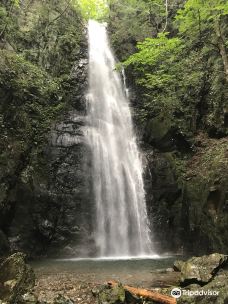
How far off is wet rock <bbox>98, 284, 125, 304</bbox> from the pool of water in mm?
1226

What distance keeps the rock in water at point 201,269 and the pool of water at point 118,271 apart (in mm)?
544

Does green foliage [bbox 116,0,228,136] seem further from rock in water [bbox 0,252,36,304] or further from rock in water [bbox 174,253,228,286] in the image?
rock in water [bbox 0,252,36,304]

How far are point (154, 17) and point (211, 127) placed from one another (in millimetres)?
10495

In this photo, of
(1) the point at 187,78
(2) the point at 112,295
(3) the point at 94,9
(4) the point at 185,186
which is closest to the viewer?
(2) the point at 112,295

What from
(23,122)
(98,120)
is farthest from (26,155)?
(98,120)

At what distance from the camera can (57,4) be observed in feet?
66.7

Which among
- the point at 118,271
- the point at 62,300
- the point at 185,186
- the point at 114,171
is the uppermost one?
→ the point at 114,171

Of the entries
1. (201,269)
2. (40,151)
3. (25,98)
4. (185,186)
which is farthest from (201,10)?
(201,269)

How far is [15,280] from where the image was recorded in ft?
22.1

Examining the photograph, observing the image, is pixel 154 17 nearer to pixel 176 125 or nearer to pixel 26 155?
pixel 176 125

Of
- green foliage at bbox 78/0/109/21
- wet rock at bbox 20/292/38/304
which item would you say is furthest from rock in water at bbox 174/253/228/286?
green foliage at bbox 78/0/109/21

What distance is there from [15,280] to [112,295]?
1.98 meters

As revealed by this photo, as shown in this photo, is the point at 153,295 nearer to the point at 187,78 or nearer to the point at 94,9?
the point at 187,78

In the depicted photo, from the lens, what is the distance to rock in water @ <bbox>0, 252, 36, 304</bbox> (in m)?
6.21
